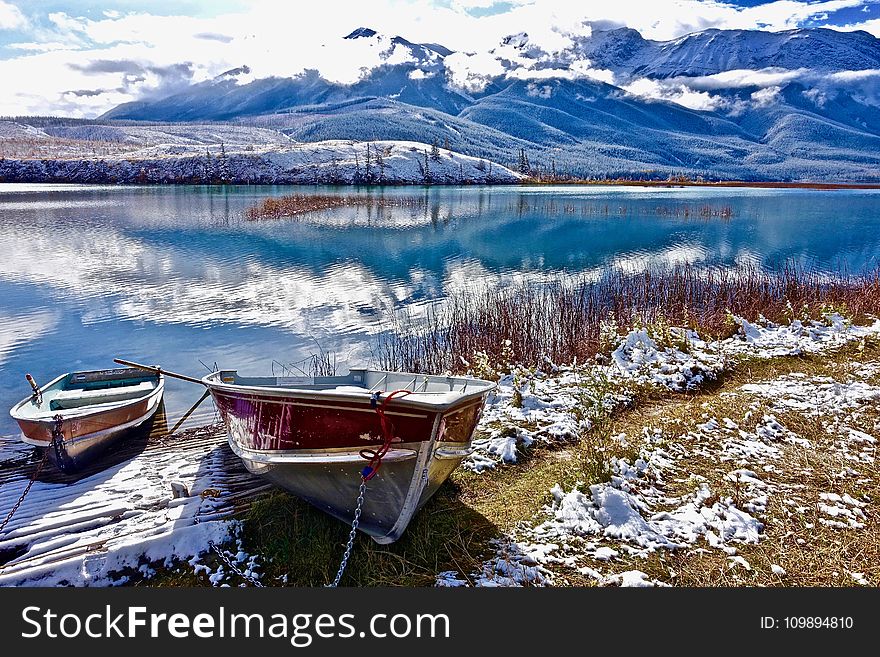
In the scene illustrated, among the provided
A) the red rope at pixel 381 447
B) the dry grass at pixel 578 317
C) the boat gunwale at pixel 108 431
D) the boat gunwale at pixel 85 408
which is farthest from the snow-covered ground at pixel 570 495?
the dry grass at pixel 578 317

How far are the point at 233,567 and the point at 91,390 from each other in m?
7.63

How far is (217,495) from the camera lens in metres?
8.52

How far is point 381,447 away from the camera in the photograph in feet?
21.8

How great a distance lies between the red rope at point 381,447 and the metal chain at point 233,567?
5.55ft

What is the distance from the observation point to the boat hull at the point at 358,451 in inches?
259

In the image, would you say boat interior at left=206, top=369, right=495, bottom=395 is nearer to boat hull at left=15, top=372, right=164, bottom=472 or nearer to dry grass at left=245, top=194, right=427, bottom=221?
boat hull at left=15, top=372, right=164, bottom=472

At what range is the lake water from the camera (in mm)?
18453

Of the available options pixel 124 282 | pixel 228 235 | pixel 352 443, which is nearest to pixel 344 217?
pixel 228 235

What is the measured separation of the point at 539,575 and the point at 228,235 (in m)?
43.8

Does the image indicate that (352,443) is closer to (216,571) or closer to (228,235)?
(216,571)

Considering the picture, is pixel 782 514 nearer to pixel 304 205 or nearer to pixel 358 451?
pixel 358 451

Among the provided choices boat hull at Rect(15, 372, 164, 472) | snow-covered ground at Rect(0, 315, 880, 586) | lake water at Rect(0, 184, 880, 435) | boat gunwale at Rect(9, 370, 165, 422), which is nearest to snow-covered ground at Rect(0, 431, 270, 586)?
snow-covered ground at Rect(0, 315, 880, 586)

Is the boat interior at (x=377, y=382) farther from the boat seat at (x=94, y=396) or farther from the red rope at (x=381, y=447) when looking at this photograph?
the boat seat at (x=94, y=396)

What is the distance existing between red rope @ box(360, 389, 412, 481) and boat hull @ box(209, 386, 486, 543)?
A: 51 mm
